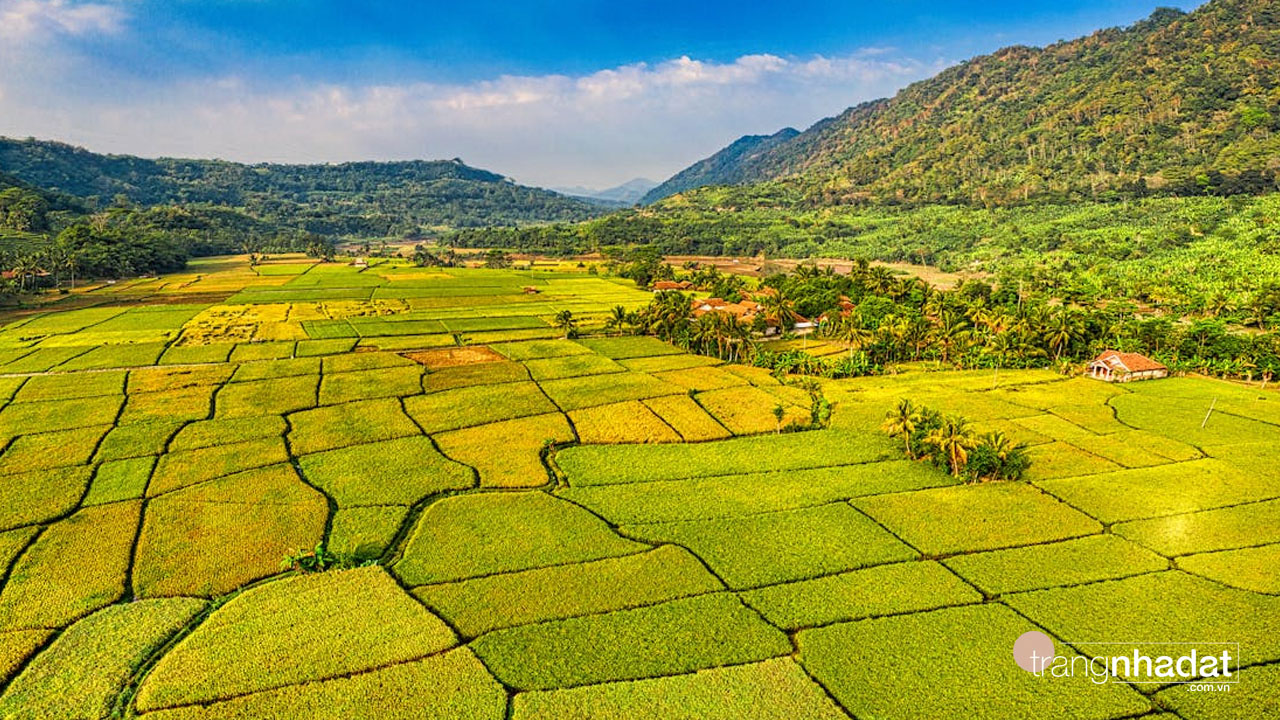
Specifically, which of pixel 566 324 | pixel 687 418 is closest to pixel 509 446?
pixel 687 418

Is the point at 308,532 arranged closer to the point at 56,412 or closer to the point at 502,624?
the point at 502,624

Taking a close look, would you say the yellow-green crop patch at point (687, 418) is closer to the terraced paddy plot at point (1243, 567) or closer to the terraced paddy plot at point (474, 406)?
the terraced paddy plot at point (474, 406)

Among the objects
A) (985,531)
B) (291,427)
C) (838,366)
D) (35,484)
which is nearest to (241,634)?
(35,484)

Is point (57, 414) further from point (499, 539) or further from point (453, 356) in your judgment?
point (499, 539)

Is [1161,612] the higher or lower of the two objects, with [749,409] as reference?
lower

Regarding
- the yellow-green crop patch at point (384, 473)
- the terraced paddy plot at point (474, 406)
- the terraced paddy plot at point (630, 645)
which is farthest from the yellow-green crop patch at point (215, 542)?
the terraced paddy plot at point (474, 406)
